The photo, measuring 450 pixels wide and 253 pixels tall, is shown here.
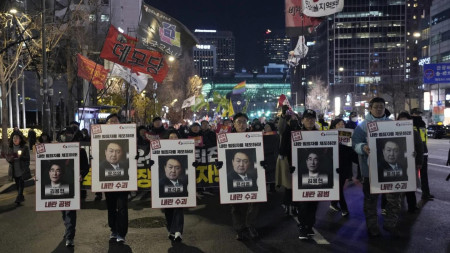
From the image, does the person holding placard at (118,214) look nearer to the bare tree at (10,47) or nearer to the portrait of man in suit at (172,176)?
the portrait of man in suit at (172,176)

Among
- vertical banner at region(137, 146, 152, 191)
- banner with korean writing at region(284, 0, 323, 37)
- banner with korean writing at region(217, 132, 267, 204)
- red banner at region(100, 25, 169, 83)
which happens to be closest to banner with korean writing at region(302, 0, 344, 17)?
banner with korean writing at region(284, 0, 323, 37)

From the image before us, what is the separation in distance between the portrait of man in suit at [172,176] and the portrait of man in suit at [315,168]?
71.5 inches

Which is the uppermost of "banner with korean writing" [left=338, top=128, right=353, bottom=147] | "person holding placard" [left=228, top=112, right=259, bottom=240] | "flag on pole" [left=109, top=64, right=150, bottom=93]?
"flag on pole" [left=109, top=64, right=150, bottom=93]

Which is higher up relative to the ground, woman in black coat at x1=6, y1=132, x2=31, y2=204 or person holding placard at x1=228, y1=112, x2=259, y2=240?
woman in black coat at x1=6, y1=132, x2=31, y2=204

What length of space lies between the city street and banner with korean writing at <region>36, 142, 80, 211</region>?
68 centimetres

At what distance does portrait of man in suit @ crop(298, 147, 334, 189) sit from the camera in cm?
681

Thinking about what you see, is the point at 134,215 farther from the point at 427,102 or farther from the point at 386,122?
the point at 427,102

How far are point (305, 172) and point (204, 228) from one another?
2.17 m

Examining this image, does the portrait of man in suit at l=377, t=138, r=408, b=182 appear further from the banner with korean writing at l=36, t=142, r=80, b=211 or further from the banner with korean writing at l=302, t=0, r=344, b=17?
the banner with korean writing at l=302, t=0, r=344, b=17

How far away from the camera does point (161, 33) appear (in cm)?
1428

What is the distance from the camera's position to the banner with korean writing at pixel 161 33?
14055 mm

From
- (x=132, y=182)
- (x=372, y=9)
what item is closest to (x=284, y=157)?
(x=132, y=182)

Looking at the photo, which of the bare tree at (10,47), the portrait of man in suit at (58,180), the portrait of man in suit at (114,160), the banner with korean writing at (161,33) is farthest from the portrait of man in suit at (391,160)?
the bare tree at (10,47)

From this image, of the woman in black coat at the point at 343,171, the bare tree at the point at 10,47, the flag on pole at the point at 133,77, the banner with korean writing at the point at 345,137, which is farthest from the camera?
the bare tree at the point at 10,47
